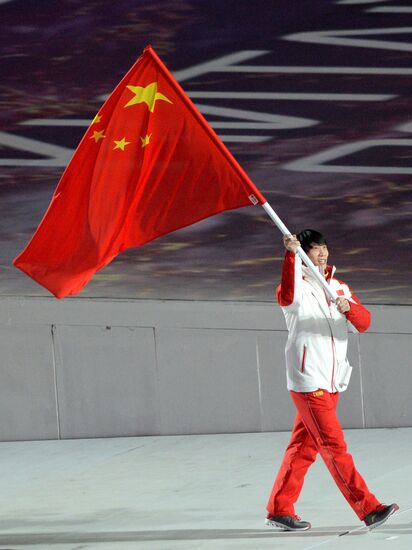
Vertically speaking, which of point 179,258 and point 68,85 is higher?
point 68,85

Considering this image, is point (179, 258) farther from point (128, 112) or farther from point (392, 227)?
point (128, 112)

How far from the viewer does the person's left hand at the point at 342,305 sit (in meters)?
6.71

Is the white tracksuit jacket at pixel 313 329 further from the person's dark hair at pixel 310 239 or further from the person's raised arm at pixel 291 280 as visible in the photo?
the person's dark hair at pixel 310 239

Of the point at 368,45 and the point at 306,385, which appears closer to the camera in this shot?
the point at 306,385

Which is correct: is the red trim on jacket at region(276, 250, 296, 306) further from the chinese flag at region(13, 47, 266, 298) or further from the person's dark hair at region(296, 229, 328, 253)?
the chinese flag at region(13, 47, 266, 298)

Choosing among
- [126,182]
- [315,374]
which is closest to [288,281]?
[315,374]

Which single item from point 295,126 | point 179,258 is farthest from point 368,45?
point 179,258

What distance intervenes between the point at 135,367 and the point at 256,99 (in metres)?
3.62

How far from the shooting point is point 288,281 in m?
6.67

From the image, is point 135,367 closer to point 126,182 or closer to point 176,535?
point 176,535

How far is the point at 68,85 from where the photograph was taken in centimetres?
905

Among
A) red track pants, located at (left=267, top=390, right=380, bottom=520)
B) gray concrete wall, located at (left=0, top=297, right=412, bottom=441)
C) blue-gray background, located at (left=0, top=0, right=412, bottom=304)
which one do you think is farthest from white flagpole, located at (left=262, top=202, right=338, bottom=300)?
gray concrete wall, located at (left=0, top=297, right=412, bottom=441)

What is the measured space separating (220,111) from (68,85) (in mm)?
1204

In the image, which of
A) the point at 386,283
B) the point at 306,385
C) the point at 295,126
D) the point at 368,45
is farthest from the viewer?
the point at 386,283
